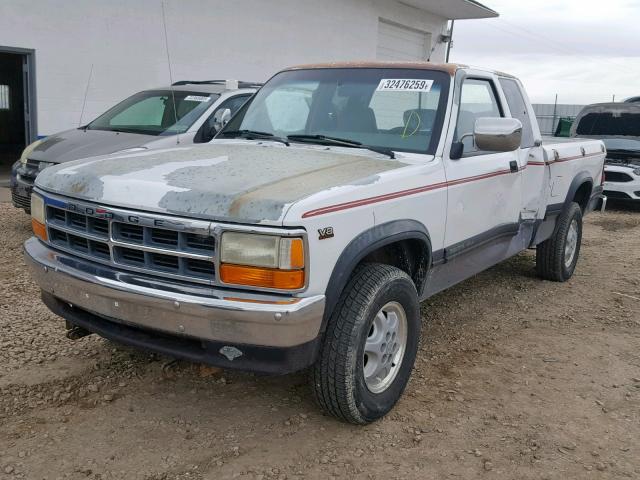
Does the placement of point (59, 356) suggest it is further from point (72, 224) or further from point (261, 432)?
point (261, 432)

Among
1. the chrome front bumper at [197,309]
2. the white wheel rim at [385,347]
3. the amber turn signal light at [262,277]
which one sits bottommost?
the white wheel rim at [385,347]

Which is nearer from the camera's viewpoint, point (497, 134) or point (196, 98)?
point (497, 134)

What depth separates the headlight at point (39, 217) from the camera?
345 centimetres

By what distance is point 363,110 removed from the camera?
13.5 ft

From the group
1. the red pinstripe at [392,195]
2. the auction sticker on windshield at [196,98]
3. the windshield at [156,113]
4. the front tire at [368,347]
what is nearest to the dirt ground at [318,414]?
the front tire at [368,347]

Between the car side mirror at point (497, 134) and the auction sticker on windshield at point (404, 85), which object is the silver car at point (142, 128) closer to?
the auction sticker on windshield at point (404, 85)

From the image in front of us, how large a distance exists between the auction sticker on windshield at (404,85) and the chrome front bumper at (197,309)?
6.01 ft

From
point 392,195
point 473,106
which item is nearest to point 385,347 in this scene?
point 392,195

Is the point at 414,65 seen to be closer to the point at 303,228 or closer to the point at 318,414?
the point at 303,228

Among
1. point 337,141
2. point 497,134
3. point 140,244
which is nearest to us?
point 140,244

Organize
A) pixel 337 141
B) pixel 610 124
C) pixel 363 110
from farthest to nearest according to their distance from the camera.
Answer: pixel 610 124 < pixel 363 110 < pixel 337 141

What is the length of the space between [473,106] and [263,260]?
2.34 m

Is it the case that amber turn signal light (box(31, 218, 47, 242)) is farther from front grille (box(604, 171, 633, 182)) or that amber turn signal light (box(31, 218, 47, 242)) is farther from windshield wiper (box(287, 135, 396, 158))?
front grille (box(604, 171, 633, 182))

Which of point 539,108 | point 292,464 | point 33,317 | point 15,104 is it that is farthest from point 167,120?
point 539,108
